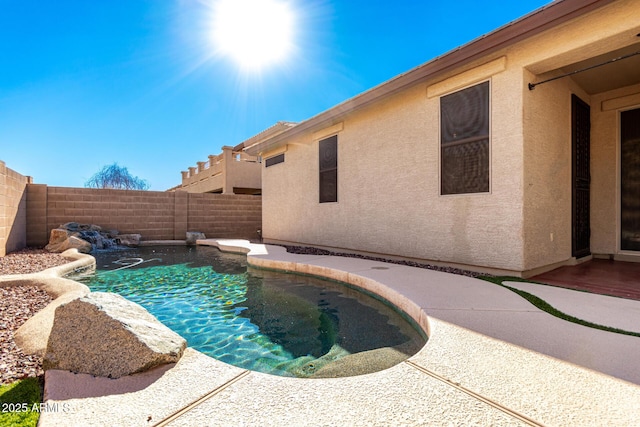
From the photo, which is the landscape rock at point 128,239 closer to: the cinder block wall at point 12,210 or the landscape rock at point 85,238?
the landscape rock at point 85,238

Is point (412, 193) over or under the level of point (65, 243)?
over

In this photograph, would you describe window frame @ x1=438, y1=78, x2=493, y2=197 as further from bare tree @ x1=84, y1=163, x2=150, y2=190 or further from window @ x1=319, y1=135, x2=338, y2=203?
bare tree @ x1=84, y1=163, x2=150, y2=190

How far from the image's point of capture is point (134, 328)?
201cm

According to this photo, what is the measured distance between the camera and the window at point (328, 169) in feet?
26.7

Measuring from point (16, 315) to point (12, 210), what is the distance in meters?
7.35

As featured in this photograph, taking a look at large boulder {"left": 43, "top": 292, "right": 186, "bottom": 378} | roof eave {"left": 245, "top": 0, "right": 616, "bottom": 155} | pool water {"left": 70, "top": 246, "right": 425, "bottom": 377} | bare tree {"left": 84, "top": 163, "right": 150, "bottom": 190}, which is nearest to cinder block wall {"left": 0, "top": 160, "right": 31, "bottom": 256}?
pool water {"left": 70, "top": 246, "right": 425, "bottom": 377}

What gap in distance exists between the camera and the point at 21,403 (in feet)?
5.21

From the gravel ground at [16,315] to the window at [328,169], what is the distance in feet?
20.1

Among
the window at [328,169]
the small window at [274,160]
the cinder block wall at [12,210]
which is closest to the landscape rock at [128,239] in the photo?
the cinder block wall at [12,210]

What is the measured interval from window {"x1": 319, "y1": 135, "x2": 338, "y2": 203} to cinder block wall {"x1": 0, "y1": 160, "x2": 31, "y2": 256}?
7865 mm

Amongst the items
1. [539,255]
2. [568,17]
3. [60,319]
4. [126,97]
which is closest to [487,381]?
[60,319]

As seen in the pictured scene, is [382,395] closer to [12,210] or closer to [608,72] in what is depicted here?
[608,72]

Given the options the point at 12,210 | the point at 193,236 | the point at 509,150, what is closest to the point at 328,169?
the point at 509,150

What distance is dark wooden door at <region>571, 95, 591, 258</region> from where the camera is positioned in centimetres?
574
